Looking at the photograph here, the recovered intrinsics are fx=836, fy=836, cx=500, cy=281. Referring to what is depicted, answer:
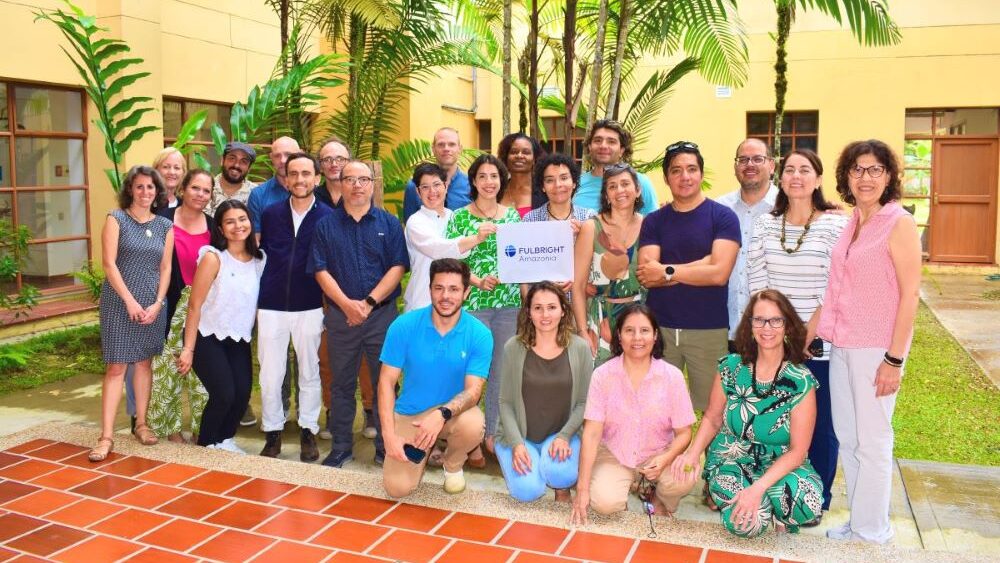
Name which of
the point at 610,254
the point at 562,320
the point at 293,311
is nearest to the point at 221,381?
the point at 293,311

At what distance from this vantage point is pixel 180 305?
5062mm

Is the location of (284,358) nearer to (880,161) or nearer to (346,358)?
(346,358)

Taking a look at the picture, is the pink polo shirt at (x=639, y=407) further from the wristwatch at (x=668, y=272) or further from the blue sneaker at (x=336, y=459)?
the blue sneaker at (x=336, y=459)

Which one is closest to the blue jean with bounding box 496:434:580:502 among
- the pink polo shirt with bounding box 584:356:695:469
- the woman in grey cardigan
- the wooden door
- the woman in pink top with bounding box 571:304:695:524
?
the woman in grey cardigan

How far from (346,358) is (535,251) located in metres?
1.29

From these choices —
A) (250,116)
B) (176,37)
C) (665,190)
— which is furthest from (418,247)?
(665,190)

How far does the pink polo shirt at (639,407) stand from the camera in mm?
3918

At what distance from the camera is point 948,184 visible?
14.1 metres

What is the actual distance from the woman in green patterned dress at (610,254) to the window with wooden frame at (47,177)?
7.13 metres

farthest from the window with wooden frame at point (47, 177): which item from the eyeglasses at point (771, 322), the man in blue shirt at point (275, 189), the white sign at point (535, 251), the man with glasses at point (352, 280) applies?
the eyeglasses at point (771, 322)

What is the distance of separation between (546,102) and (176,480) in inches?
294

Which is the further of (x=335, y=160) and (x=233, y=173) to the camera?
(x=233, y=173)

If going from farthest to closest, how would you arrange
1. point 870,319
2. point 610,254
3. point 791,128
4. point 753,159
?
point 791,128 → point 753,159 → point 610,254 → point 870,319

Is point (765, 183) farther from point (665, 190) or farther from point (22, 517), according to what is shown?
point (665, 190)
